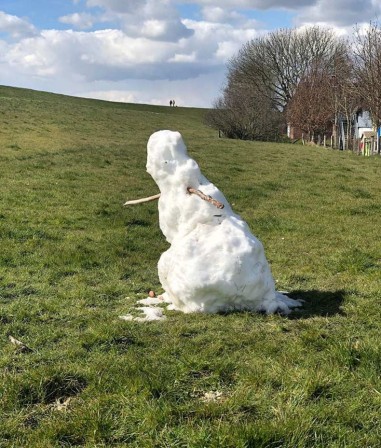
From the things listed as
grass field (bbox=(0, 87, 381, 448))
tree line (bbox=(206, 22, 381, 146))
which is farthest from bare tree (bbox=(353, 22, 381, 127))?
grass field (bbox=(0, 87, 381, 448))

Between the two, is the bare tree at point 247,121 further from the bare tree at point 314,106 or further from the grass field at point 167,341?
the grass field at point 167,341

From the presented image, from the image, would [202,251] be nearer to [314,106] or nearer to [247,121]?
[247,121]

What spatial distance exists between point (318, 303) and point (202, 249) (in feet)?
6.67

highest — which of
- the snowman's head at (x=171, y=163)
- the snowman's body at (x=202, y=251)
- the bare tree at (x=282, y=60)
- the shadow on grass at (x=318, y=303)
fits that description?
the bare tree at (x=282, y=60)

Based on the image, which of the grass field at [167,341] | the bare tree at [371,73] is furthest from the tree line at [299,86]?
the grass field at [167,341]

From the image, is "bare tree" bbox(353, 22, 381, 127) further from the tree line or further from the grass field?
the grass field

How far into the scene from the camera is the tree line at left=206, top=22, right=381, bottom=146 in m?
36.2

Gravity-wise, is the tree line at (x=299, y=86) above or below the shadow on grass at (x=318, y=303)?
above

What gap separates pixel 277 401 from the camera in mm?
4414

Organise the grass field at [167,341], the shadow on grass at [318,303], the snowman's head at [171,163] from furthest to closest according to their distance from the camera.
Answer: the snowman's head at [171,163]
the shadow on grass at [318,303]
the grass field at [167,341]

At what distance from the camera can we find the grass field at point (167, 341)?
13.4 ft

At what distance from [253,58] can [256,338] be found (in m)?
67.1

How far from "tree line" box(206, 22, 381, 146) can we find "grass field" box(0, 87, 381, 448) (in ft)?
79.9

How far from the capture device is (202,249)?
22.3 feet
